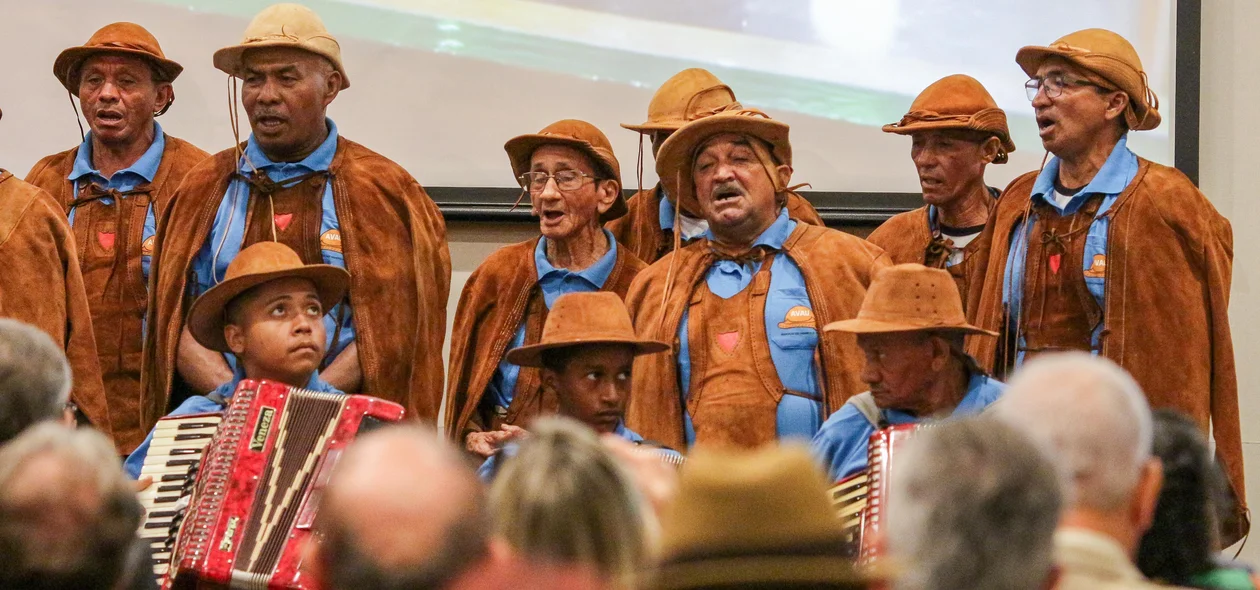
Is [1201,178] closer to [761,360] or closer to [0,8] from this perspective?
[761,360]

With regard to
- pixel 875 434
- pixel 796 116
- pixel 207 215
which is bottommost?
pixel 875 434

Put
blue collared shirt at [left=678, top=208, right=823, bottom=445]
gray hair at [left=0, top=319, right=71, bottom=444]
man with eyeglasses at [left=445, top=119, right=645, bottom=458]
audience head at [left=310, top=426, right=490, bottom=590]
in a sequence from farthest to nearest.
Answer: man with eyeglasses at [left=445, top=119, right=645, bottom=458]
blue collared shirt at [left=678, top=208, right=823, bottom=445]
gray hair at [left=0, top=319, right=71, bottom=444]
audience head at [left=310, top=426, right=490, bottom=590]

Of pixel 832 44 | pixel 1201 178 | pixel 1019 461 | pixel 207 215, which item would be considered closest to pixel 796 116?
pixel 832 44

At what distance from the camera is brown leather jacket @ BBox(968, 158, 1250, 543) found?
4988 millimetres

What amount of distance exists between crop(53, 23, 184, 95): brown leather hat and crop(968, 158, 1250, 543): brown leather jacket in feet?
9.37

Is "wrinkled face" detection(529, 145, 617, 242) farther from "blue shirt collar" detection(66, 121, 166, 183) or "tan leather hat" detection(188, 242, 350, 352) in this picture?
"blue shirt collar" detection(66, 121, 166, 183)

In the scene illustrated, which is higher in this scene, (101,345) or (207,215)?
(207,215)

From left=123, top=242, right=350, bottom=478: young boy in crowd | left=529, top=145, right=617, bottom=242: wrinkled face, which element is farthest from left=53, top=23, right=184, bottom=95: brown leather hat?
left=123, top=242, right=350, bottom=478: young boy in crowd

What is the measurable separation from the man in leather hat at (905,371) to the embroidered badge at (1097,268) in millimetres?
713

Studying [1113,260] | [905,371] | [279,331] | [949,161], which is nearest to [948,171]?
[949,161]

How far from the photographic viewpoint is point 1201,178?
23.0 ft

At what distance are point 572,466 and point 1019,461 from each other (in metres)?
0.53

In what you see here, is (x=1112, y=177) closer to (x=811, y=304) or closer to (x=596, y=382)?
(x=811, y=304)

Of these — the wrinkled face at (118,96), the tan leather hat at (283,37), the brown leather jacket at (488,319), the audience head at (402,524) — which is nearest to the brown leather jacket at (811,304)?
the brown leather jacket at (488,319)
